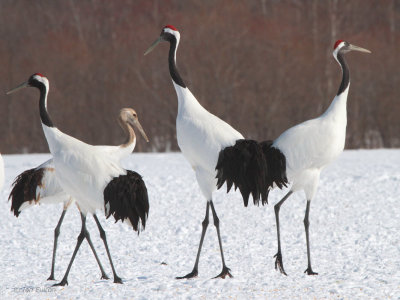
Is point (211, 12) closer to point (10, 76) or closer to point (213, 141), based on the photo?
point (10, 76)

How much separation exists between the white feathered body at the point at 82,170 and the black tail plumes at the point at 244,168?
0.78m

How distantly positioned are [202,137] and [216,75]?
12.0 meters

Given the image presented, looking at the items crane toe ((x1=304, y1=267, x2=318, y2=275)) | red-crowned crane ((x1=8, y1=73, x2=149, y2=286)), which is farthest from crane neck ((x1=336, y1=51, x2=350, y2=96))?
red-crowned crane ((x1=8, y1=73, x2=149, y2=286))

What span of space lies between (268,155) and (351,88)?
12.3 m

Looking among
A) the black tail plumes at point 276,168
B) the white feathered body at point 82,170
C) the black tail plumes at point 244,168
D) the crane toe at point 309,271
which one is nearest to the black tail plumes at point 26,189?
the white feathered body at point 82,170

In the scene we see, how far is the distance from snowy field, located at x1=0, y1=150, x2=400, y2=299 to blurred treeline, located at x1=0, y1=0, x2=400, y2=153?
23.3 ft

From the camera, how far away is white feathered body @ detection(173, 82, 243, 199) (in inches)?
213

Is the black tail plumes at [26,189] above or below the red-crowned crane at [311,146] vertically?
below

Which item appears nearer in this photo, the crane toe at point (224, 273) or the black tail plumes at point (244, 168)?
the black tail plumes at point (244, 168)

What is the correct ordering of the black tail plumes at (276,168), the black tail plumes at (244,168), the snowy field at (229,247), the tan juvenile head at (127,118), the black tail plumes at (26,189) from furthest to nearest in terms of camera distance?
the tan juvenile head at (127,118) < the black tail plumes at (26,189) < the black tail plumes at (276,168) < the black tail plumes at (244,168) < the snowy field at (229,247)

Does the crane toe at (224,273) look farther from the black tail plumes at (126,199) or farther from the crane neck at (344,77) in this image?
the crane neck at (344,77)

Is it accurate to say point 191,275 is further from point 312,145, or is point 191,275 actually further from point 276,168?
point 312,145

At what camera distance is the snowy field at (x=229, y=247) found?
16.9ft

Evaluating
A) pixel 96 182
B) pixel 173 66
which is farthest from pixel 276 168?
pixel 96 182
